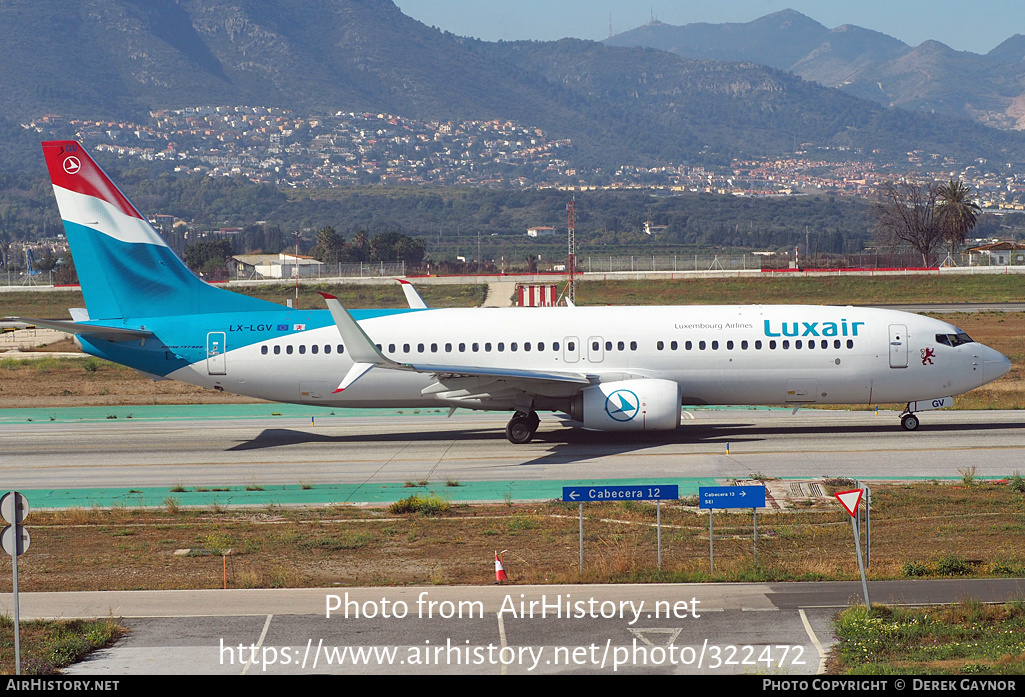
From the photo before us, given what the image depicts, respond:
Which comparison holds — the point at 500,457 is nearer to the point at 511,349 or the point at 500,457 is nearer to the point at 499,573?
the point at 511,349

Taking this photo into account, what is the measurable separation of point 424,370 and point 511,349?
3818 millimetres

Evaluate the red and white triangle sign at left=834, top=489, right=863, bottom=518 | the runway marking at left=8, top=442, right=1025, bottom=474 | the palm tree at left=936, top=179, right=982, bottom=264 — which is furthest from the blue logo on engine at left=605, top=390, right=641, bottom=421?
the palm tree at left=936, top=179, right=982, bottom=264

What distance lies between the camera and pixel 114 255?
34.7 metres

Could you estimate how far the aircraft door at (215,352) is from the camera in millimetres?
34656

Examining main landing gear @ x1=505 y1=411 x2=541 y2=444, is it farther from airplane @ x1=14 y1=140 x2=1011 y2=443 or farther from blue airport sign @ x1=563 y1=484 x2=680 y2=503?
blue airport sign @ x1=563 y1=484 x2=680 y2=503

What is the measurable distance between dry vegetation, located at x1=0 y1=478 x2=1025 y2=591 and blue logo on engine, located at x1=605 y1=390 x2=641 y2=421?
656 cm

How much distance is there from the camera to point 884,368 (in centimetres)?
3359

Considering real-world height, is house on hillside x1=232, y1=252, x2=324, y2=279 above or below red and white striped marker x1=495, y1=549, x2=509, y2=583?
above

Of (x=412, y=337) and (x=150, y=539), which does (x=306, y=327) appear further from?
(x=150, y=539)

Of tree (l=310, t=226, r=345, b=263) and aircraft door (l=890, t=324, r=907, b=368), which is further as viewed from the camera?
tree (l=310, t=226, r=345, b=263)

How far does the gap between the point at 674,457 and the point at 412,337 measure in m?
9.22

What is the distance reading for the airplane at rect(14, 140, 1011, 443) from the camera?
33562 mm
